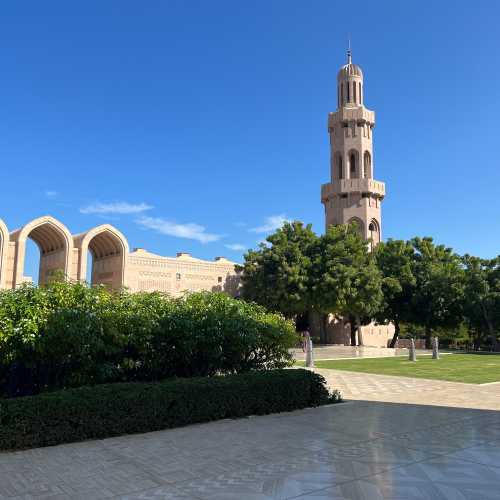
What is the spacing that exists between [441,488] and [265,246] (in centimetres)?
3057

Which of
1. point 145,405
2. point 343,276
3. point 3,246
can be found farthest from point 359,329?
point 145,405

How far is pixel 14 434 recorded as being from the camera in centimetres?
668

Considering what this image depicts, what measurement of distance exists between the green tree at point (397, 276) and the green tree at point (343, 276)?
15.0ft

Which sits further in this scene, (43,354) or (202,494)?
(43,354)

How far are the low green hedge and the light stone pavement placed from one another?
0.25 m

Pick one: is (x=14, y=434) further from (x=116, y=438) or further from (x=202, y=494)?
(x=202, y=494)

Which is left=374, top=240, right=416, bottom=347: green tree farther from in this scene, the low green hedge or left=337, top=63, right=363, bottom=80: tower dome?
the low green hedge

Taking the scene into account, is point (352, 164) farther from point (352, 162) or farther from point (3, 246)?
point (3, 246)

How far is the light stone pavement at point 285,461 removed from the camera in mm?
5121

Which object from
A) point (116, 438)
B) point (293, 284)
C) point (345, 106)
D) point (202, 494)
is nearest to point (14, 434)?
point (116, 438)

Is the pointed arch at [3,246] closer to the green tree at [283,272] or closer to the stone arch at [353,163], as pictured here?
the green tree at [283,272]

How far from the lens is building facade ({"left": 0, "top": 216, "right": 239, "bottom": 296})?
30203mm

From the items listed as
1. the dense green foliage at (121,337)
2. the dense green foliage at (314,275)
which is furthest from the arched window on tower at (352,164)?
the dense green foliage at (121,337)

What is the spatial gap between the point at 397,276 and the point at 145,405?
112ft
